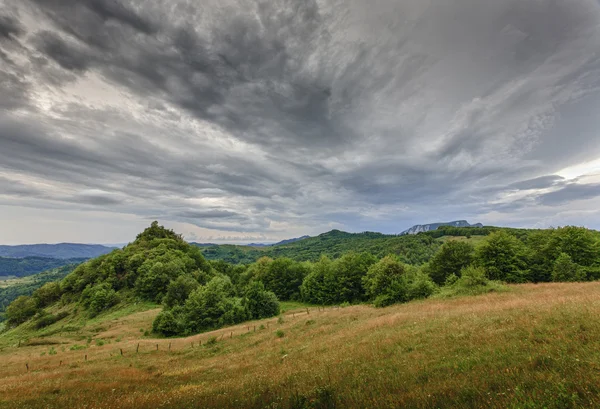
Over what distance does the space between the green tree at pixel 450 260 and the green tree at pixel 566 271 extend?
1584 cm

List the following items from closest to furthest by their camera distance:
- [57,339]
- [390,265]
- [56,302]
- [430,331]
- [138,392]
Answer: [138,392] < [430,331] < [57,339] < [390,265] < [56,302]

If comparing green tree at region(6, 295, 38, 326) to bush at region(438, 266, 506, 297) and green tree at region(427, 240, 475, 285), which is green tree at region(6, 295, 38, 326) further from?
green tree at region(427, 240, 475, 285)

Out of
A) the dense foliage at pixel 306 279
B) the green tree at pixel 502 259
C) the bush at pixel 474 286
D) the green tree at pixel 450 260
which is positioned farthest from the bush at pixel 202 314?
the green tree at pixel 502 259

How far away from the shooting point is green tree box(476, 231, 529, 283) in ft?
156

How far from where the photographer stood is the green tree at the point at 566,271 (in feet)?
138

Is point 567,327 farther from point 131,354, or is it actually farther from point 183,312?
point 183,312

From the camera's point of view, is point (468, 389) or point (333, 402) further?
point (333, 402)

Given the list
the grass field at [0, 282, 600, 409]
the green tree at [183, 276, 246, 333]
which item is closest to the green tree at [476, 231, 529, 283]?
the grass field at [0, 282, 600, 409]

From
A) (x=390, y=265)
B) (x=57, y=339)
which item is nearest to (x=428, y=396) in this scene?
(x=390, y=265)

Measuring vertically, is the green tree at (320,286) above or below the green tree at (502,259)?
below

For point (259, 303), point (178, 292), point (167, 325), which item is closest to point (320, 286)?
point (259, 303)

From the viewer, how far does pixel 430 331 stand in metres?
16.3

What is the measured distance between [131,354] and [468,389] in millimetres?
33259

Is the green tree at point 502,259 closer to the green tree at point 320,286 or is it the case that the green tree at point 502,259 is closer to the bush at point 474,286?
the bush at point 474,286
